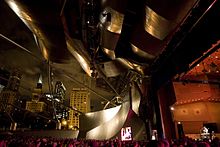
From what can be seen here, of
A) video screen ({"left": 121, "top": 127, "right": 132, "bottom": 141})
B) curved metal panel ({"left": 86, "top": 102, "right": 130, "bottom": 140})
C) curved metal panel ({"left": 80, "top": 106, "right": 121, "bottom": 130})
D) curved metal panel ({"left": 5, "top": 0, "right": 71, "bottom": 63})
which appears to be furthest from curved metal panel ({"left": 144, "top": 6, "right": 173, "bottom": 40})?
curved metal panel ({"left": 80, "top": 106, "right": 121, "bottom": 130})

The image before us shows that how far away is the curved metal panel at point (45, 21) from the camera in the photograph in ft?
5.98

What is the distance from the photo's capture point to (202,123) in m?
7.93

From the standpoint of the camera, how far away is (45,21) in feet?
6.65

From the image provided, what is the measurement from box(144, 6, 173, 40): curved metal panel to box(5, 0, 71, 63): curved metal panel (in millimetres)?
1079

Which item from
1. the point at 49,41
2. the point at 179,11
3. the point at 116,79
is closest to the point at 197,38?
the point at 179,11

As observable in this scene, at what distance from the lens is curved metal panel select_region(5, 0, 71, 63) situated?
5.98ft

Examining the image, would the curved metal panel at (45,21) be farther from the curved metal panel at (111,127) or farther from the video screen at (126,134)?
the video screen at (126,134)

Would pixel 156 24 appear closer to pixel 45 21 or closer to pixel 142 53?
pixel 142 53

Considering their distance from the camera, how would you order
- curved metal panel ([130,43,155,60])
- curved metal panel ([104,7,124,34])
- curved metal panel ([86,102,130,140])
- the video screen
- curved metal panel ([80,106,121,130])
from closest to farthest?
curved metal panel ([104,7,124,34]) → curved metal panel ([130,43,155,60]) → the video screen → curved metal panel ([86,102,130,140]) → curved metal panel ([80,106,121,130])

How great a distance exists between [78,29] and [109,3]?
4.64 feet

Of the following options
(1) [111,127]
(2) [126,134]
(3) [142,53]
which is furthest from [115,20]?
(1) [111,127]

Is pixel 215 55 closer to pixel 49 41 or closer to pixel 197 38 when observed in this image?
pixel 197 38

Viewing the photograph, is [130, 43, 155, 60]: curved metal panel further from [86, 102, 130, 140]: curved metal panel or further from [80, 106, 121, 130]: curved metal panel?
[80, 106, 121, 130]: curved metal panel

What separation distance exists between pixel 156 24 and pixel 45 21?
137 cm
